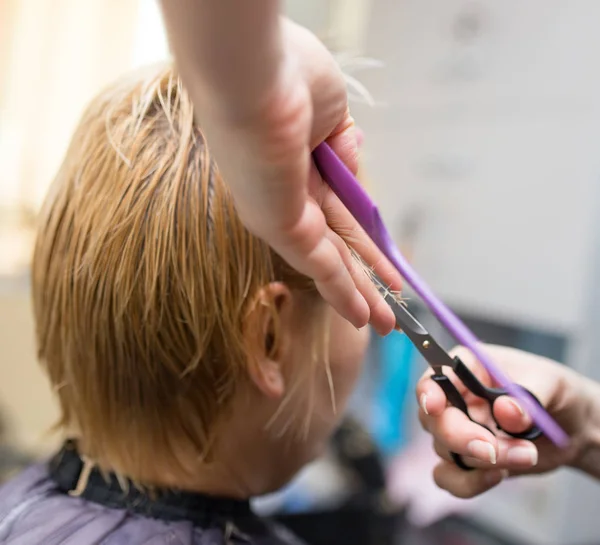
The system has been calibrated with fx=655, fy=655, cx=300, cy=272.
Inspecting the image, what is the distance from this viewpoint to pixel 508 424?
0.51 m

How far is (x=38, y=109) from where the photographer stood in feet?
4.47

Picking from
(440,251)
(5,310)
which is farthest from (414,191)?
(5,310)

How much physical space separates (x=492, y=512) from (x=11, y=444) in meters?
1.00

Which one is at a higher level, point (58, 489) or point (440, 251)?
point (58, 489)

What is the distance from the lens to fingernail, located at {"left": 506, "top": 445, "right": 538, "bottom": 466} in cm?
50

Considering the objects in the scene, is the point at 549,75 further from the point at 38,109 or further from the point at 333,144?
the point at 38,109

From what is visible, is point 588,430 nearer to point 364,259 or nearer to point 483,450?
point 483,450

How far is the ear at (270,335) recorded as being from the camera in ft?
1.80

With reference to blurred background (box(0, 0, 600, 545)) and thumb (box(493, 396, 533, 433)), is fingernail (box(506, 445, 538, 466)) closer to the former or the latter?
thumb (box(493, 396, 533, 433))

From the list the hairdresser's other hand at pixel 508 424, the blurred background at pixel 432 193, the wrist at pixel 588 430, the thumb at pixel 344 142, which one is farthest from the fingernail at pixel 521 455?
the blurred background at pixel 432 193

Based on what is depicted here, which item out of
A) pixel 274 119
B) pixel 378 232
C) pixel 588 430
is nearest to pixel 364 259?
pixel 378 232

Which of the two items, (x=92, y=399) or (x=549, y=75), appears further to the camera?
(x=549, y=75)

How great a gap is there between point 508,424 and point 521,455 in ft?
0.08

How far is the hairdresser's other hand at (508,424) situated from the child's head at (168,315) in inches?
4.8
